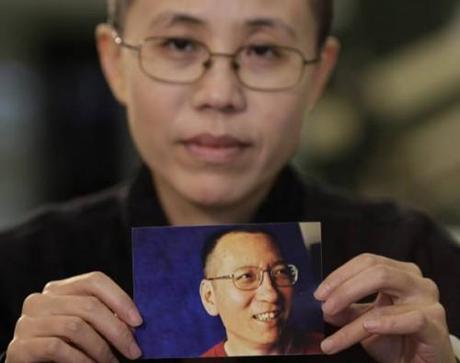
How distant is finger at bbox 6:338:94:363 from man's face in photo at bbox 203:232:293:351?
0.48ft

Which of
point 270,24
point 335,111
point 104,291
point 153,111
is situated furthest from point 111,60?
point 335,111

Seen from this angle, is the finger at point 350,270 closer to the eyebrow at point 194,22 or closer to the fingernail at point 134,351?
the fingernail at point 134,351

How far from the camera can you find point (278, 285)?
877mm

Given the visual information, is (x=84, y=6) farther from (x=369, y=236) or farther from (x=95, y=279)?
(x=95, y=279)

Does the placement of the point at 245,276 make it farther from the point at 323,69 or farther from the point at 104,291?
the point at 323,69

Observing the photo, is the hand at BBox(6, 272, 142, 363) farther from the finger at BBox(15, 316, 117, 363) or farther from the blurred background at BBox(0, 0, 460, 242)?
the blurred background at BBox(0, 0, 460, 242)

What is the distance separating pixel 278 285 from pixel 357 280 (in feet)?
0.27

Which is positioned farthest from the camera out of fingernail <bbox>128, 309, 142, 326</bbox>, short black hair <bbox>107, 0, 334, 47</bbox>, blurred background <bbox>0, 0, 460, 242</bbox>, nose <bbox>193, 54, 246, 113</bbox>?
blurred background <bbox>0, 0, 460, 242</bbox>

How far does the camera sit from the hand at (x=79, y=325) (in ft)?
2.87

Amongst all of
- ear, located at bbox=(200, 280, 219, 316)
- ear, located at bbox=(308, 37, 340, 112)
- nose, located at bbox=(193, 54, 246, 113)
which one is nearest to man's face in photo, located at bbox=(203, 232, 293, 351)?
ear, located at bbox=(200, 280, 219, 316)

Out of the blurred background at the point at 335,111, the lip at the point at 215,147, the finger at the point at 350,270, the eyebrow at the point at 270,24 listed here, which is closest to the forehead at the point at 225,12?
the eyebrow at the point at 270,24

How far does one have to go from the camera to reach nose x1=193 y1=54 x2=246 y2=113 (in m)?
1.09

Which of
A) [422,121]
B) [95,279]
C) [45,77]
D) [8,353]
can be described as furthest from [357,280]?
[45,77]

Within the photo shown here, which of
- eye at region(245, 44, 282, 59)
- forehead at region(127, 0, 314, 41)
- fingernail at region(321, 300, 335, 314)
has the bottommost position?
fingernail at region(321, 300, 335, 314)
